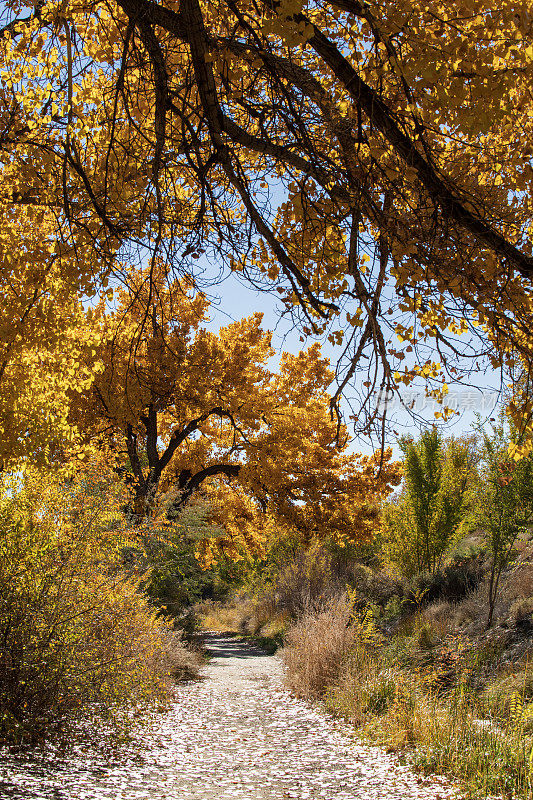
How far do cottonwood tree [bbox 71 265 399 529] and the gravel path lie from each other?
5.09 m

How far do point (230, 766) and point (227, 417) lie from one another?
1001 cm

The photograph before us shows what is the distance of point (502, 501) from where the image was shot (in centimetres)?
1416

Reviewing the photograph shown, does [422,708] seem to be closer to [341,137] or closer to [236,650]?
[341,137]

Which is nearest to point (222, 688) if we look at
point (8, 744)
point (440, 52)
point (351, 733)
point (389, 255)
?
point (351, 733)

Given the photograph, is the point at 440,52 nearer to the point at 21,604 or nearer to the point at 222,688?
A: the point at 21,604

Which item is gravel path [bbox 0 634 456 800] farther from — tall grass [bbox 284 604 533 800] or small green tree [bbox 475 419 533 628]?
small green tree [bbox 475 419 533 628]

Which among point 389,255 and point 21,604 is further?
point 21,604

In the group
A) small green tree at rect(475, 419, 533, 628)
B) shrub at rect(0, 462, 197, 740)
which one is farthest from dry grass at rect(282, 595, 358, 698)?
small green tree at rect(475, 419, 533, 628)

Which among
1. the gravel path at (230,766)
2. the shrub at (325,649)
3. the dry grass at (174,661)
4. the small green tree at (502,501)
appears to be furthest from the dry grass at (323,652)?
the small green tree at (502,501)

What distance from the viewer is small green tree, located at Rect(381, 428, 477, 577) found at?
18.9 meters

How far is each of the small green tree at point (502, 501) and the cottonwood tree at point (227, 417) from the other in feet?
Answer: 8.36

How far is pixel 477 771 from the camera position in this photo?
4906mm

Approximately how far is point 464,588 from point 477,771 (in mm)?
13664

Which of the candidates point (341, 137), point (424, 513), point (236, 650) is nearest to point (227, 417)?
point (424, 513)
